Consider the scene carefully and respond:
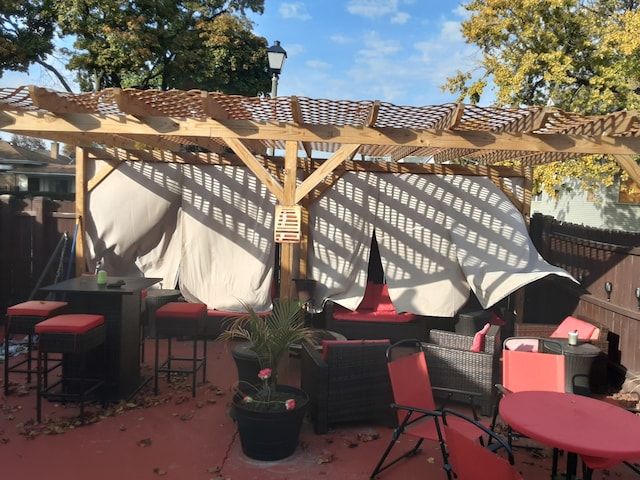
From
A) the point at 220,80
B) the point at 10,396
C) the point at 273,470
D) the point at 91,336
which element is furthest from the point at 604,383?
A: the point at 220,80

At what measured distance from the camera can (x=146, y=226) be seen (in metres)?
6.70

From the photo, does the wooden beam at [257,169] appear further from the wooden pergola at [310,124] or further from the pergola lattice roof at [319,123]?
the pergola lattice roof at [319,123]

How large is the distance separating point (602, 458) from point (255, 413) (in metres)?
1.96

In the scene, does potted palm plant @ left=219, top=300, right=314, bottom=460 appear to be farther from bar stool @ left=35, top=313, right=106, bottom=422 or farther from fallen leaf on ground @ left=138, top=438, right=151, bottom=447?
A: bar stool @ left=35, top=313, right=106, bottom=422

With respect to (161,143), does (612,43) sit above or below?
above

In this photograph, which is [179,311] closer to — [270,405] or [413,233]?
[270,405]

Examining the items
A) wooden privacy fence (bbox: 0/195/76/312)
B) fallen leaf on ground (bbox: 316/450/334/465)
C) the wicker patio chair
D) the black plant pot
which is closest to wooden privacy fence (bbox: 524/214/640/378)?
the wicker patio chair

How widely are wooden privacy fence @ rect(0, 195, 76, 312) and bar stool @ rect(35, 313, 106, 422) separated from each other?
2.94m

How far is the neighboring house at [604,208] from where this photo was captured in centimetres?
1340

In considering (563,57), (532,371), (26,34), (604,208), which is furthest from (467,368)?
(26,34)

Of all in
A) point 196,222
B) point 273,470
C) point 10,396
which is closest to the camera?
point 273,470

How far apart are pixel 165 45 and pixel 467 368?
14.8 metres

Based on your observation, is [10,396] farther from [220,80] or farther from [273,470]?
[220,80]

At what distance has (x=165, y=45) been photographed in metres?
15.8
